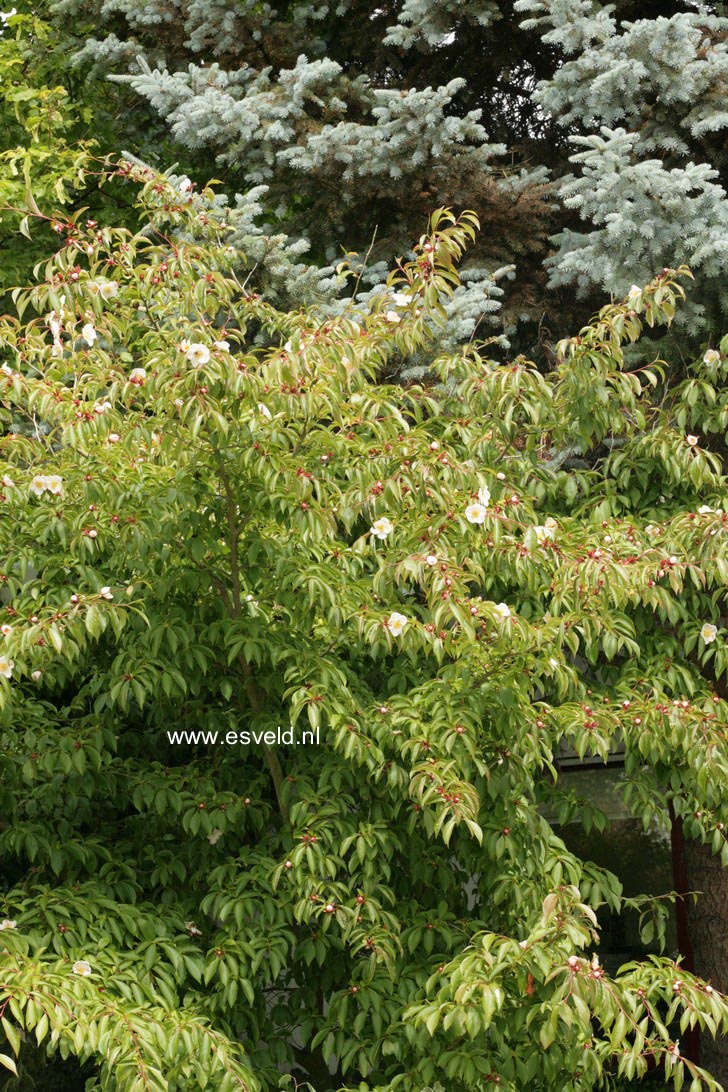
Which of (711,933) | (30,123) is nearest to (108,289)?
(30,123)

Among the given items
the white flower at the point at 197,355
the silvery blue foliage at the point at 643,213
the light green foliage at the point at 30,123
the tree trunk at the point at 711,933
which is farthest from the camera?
the light green foliage at the point at 30,123

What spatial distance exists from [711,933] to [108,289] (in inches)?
152

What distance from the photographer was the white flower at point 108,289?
10.9 ft

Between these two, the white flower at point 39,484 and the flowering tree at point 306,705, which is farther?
the white flower at point 39,484

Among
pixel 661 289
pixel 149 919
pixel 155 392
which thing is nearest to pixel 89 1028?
pixel 149 919

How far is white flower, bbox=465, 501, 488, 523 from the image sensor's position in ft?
10.4

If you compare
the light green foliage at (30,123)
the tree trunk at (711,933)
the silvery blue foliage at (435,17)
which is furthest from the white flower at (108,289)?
the tree trunk at (711,933)

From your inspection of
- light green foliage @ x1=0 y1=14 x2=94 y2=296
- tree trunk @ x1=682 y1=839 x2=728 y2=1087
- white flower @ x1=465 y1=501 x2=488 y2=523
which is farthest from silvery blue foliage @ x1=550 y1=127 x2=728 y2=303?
light green foliage @ x1=0 y1=14 x2=94 y2=296

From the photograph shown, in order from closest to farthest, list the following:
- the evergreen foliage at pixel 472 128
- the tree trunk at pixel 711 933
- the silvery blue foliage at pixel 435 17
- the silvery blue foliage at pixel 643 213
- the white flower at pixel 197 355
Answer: the white flower at pixel 197 355 < the silvery blue foliage at pixel 643 213 < the evergreen foliage at pixel 472 128 < the silvery blue foliage at pixel 435 17 < the tree trunk at pixel 711 933

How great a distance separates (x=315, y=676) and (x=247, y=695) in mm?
431

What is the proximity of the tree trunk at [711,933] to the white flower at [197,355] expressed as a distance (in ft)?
11.7

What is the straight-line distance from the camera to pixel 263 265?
5152 millimetres

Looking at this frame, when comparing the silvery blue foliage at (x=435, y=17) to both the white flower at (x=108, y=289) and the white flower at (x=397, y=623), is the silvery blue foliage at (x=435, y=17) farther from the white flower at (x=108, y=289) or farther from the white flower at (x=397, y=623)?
the white flower at (x=397, y=623)

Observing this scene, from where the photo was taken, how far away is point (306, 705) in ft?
10.9
